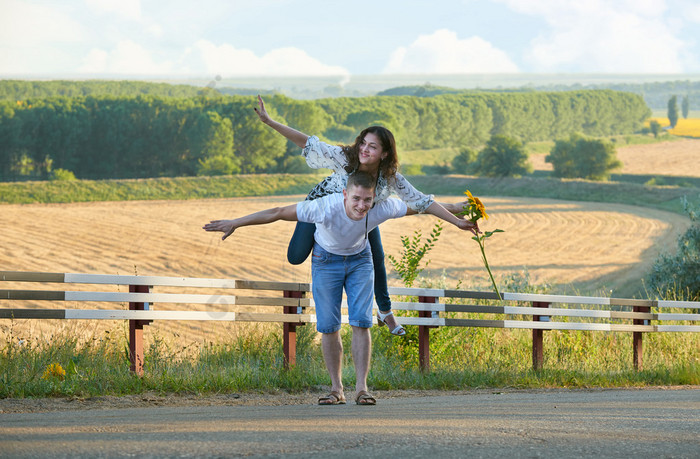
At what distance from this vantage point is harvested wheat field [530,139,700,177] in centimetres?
9700

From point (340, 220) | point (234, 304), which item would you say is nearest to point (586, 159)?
point (234, 304)

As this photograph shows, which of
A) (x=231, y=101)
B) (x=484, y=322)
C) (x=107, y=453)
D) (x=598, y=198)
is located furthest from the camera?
(x=231, y=101)

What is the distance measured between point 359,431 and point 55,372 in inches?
141

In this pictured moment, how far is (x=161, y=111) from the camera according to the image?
298ft

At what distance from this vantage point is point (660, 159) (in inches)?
4230

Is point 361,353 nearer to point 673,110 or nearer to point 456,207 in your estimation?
point 456,207

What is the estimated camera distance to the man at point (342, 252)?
6.48 m

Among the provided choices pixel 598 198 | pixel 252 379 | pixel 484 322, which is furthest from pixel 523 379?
pixel 598 198

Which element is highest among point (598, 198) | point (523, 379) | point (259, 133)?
point (259, 133)

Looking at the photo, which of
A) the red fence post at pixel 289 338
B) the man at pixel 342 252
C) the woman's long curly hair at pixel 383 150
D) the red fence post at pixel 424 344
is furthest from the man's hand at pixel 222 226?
the red fence post at pixel 424 344

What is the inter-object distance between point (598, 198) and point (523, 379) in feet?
205

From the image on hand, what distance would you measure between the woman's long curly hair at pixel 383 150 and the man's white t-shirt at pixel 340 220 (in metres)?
0.23

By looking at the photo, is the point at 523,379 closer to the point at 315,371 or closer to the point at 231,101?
the point at 315,371

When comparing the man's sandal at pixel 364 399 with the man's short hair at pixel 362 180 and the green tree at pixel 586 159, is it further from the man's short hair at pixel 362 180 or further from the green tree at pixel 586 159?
the green tree at pixel 586 159
